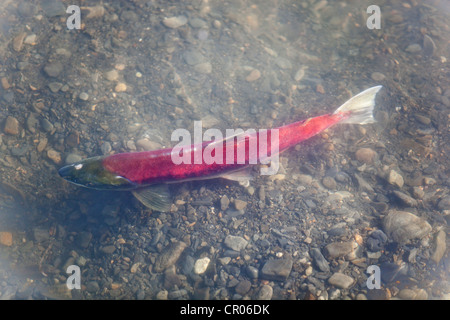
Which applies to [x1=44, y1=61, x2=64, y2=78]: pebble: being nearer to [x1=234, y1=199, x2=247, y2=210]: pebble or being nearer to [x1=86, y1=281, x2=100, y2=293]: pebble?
[x1=86, y1=281, x2=100, y2=293]: pebble

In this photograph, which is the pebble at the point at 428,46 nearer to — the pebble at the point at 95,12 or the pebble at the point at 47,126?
the pebble at the point at 95,12

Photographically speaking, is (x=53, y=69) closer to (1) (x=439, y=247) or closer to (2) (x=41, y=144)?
(2) (x=41, y=144)

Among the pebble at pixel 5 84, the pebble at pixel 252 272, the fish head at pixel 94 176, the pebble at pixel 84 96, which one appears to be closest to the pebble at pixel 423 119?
the pebble at pixel 252 272

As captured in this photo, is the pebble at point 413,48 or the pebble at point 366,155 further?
the pebble at point 413,48
